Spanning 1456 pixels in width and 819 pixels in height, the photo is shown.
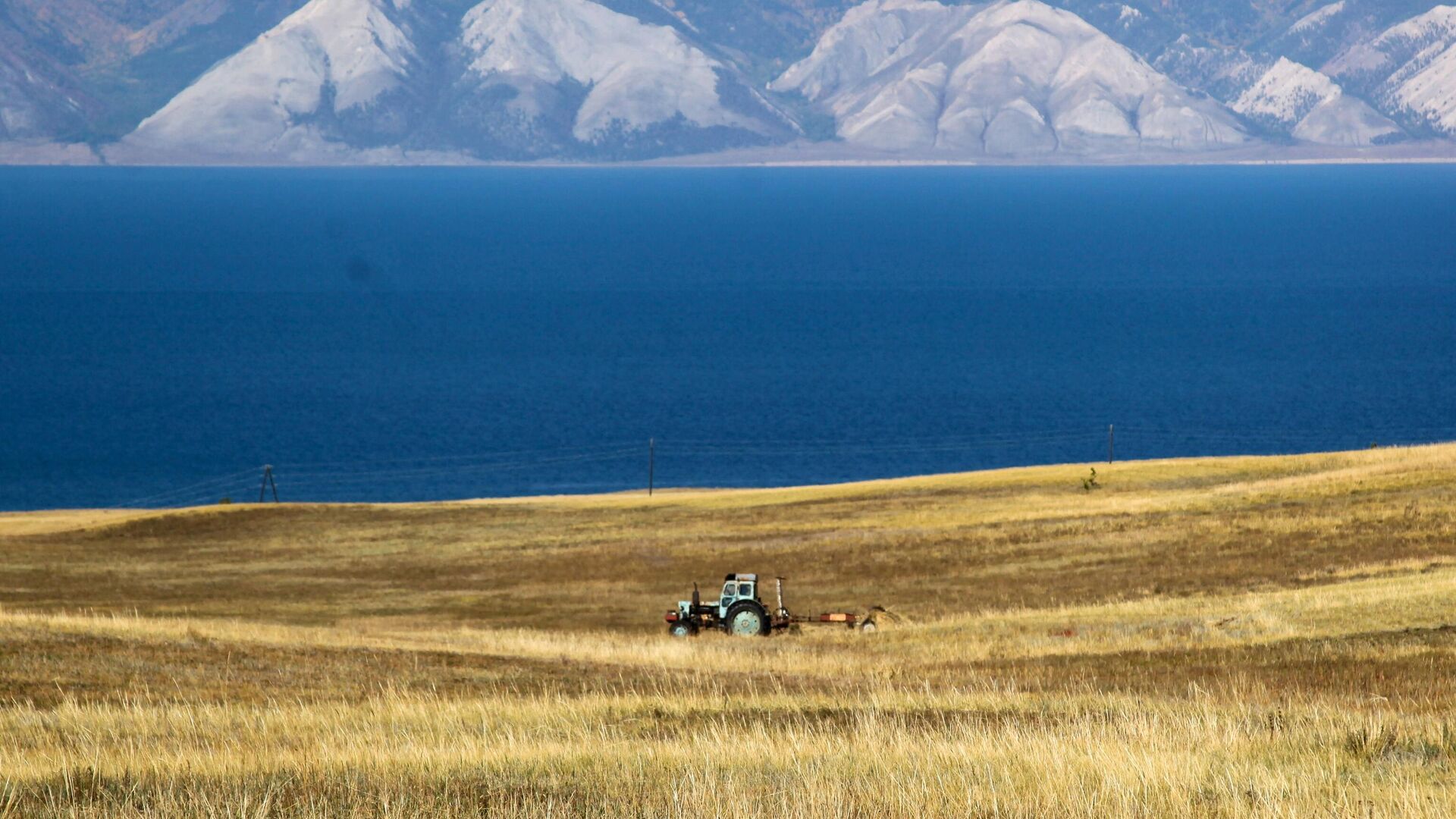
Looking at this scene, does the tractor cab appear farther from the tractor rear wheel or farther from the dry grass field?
the dry grass field

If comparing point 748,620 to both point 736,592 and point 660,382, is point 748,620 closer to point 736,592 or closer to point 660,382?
point 736,592

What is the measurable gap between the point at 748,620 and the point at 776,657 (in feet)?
18.0

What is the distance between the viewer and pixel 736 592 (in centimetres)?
3030

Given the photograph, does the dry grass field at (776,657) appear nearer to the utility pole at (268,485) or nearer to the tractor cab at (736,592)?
the tractor cab at (736,592)

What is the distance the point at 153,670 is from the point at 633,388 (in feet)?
331

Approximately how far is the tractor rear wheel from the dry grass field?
0.86 metres

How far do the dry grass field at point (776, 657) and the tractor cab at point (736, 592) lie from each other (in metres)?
1.49

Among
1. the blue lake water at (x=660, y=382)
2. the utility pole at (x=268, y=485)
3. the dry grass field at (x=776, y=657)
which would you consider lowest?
the dry grass field at (x=776, y=657)

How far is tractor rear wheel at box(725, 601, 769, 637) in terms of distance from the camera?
29688 millimetres

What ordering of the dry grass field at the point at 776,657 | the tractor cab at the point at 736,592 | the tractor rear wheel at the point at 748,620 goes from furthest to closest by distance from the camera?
the tractor cab at the point at 736,592, the tractor rear wheel at the point at 748,620, the dry grass field at the point at 776,657

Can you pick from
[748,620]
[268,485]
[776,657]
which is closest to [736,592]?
[748,620]

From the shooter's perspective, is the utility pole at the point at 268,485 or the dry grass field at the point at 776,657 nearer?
the dry grass field at the point at 776,657

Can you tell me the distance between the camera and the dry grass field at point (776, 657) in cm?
1005

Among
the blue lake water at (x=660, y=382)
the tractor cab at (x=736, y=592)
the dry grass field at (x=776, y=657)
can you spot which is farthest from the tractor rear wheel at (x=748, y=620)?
the blue lake water at (x=660, y=382)
